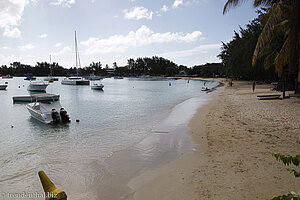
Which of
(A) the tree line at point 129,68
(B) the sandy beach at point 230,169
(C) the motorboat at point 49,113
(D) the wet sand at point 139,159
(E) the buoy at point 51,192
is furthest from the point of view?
(A) the tree line at point 129,68

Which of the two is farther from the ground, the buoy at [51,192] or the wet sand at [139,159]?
the buoy at [51,192]

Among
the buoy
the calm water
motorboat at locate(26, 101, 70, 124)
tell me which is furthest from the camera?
motorboat at locate(26, 101, 70, 124)

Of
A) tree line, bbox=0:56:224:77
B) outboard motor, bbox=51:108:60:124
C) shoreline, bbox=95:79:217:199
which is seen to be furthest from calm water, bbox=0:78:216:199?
tree line, bbox=0:56:224:77

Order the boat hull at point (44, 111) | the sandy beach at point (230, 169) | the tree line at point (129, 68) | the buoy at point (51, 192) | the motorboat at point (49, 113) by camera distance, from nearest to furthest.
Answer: the buoy at point (51, 192) → the sandy beach at point (230, 169) → the motorboat at point (49, 113) → the boat hull at point (44, 111) → the tree line at point (129, 68)

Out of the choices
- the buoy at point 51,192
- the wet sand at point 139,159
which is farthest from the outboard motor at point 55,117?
the buoy at point 51,192

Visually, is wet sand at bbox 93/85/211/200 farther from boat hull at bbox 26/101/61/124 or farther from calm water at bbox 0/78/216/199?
boat hull at bbox 26/101/61/124

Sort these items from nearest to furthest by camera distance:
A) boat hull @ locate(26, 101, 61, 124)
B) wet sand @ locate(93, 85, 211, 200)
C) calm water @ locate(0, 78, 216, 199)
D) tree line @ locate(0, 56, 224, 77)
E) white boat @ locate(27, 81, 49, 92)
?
wet sand @ locate(93, 85, 211, 200) < calm water @ locate(0, 78, 216, 199) < boat hull @ locate(26, 101, 61, 124) < white boat @ locate(27, 81, 49, 92) < tree line @ locate(0, 56, 224, 77)

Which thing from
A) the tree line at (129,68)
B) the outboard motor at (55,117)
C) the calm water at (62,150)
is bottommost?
the calm water at (62,150)

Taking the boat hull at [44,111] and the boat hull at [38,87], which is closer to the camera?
the boat hull at [44,111]

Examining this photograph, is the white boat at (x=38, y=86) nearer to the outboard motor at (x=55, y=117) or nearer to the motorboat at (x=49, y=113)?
the motorboat at (x=49, y=113)

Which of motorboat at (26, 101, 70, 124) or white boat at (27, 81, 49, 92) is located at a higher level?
white boat at (27, 81, 49, 92)

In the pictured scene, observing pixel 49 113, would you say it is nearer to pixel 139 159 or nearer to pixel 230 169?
pixel 139 159

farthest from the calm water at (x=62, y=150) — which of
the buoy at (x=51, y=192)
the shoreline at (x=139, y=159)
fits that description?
the buoy at (x=51, y=192)

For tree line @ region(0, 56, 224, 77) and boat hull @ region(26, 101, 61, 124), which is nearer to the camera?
boat hull @ region(26, 101, 61, 124)
